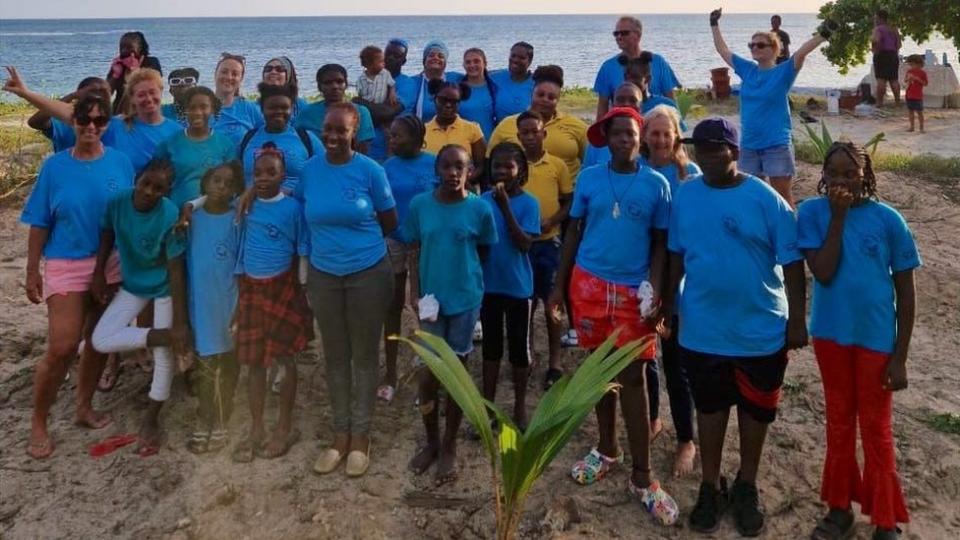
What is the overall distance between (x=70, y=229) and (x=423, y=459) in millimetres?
2112

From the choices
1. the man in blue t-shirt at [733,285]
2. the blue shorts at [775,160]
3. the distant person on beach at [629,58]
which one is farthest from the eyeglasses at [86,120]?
the blue shorts at [775,160]

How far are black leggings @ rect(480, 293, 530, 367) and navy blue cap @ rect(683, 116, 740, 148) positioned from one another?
1316 millimetres

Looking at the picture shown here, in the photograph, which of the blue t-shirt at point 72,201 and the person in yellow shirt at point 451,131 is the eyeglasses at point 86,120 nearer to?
the blue t-shirt at point 72,201

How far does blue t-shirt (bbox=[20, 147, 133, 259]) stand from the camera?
157 inches

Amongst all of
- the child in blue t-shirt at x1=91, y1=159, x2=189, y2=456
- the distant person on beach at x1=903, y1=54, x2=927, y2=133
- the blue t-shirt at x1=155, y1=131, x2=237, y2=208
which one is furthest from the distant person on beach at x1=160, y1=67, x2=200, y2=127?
the distant person on beach at x1=903, y1=54, x2=927, y2=133

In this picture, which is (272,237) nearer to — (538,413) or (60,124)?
(60,124)

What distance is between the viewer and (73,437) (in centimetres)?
443

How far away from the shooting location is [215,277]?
4.09 meters

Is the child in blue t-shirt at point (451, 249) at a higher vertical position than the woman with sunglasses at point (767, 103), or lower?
lower

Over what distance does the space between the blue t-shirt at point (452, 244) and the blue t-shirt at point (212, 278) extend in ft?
3.20

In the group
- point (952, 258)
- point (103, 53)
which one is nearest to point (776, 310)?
point (952, 258)

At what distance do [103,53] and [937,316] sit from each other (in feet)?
259

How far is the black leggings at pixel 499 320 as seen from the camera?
13.6 feet

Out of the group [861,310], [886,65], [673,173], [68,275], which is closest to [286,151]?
[68,275]
